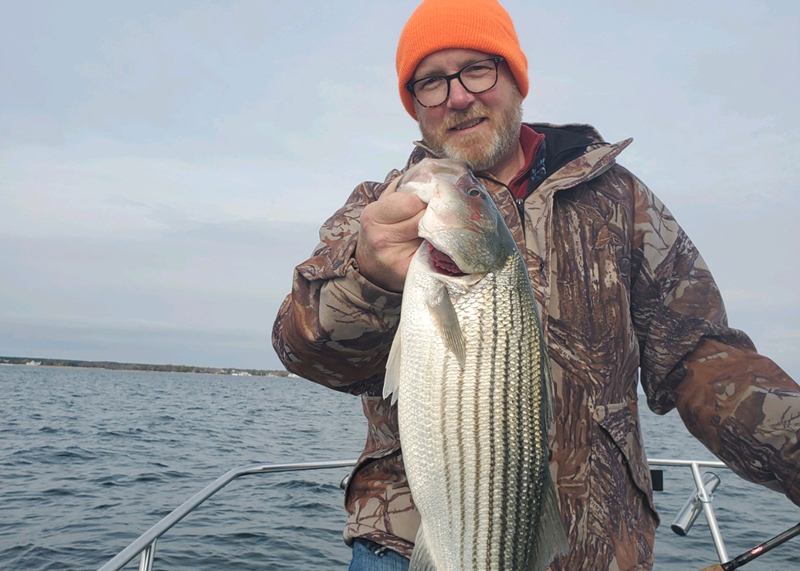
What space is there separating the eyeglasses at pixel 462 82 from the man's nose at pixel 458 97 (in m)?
0.03

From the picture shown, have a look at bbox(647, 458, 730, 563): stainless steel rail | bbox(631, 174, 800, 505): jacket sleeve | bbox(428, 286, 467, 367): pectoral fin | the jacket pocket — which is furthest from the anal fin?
bbox(647, 458, 730, 563): stainless steel rail

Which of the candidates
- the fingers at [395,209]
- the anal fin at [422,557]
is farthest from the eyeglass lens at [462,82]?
the anal fin at [422,557]

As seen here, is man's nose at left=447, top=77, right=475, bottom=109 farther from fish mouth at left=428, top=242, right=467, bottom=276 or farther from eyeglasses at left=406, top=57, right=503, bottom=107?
fish mouth at left=428, top=242, right=467, bottom=276

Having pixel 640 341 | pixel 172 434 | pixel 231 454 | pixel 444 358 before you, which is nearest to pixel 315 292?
pixel 444 358

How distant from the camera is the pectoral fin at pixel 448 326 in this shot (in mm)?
2074

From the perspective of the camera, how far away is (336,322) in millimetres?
2301

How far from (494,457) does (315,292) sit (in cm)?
92

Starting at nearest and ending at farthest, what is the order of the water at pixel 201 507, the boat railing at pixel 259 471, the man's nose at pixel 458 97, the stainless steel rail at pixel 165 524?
the man's nose at pixel 458 97
the stainless steel rail at pixel 165 524
the boat railing at pixel 259 471
the water at pixel 201 507

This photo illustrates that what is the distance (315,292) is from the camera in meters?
2.40

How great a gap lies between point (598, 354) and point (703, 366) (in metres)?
0.52

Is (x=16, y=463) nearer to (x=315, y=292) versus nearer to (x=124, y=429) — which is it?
(x=124, y=429)

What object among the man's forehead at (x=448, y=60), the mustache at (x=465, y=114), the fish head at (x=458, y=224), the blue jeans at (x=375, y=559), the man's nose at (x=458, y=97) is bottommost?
the blue jeans at (x=375, y=559)

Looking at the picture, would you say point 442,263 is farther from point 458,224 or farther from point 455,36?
point 455,36

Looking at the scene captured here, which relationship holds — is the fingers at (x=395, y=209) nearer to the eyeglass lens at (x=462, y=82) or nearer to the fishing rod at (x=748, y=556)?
the eyeglass lens at (x=462, y=82)
